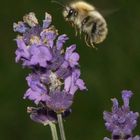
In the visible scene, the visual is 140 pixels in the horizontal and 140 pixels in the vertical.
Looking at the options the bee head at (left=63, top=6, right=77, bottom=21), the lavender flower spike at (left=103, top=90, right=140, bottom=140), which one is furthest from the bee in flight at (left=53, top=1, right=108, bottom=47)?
the lavender flower spike at (left=103, top=90, right=140, bottom=140)

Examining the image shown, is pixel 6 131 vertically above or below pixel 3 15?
below

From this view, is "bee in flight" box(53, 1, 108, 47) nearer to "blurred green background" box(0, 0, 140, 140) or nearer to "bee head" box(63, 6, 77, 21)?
"bee head" box(63, 6, 77, 21)

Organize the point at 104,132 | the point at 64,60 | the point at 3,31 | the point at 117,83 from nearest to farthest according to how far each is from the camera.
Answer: the point at 64,60, the point at 104,132, the point at 117,83, the point at 3,31

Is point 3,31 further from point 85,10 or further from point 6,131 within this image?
point 85,10

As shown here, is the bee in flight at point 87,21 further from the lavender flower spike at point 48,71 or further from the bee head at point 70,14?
the lavender flower spike at point 48,71

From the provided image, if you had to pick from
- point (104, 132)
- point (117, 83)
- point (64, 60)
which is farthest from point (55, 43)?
point (117, 83)

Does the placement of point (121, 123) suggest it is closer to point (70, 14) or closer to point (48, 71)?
point (48, 71)

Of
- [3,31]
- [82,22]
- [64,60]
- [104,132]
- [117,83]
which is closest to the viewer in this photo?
[64,60]
